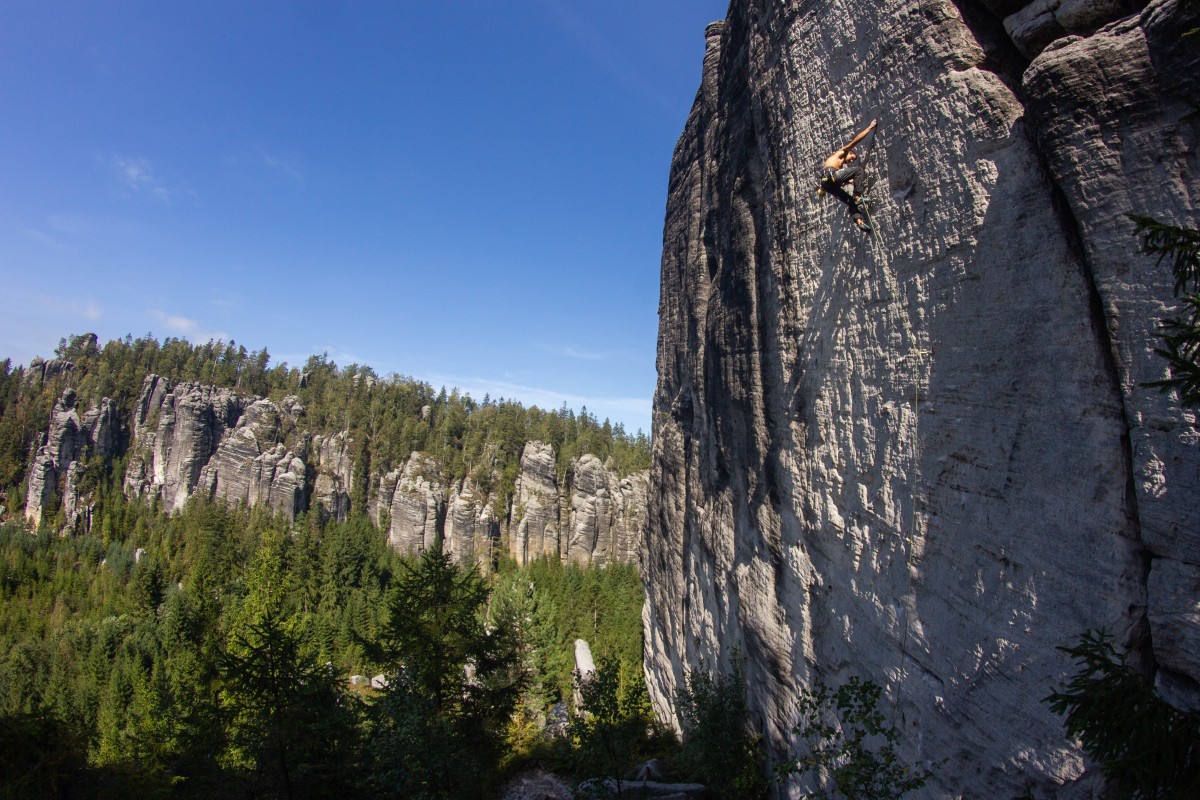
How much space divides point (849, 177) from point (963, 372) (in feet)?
11.9

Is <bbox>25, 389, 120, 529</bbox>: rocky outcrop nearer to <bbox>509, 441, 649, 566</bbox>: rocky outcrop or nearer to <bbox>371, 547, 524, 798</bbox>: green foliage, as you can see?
<bbox>509, 441, 649, 566</bbox>: rocky outcrop

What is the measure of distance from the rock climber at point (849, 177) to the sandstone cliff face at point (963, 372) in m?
0.27

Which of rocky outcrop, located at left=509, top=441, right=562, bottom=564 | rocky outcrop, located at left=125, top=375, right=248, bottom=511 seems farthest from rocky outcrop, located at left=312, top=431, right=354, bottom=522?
rocky outcrop, located at left=509, top=441, right=562, bottom=564

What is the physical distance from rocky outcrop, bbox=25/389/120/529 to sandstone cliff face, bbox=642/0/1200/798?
10113 cm

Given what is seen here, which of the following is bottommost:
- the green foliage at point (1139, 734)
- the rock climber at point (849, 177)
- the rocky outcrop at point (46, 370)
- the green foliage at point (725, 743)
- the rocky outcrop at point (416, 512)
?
the green foliage at point (725, 743)

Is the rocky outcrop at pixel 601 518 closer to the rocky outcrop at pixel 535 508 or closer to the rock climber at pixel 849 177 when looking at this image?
the rocky outcrop at pixel 535 508

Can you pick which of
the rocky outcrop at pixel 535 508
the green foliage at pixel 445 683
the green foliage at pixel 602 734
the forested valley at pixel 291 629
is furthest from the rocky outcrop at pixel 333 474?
the green foliage at pixel 602 734

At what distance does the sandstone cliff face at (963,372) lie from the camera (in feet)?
17.3

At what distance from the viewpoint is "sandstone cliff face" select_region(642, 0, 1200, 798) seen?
5.28 metres

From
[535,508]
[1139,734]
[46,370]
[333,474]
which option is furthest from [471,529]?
[46,370]

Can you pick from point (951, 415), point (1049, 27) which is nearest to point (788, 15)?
point (1049, 27)

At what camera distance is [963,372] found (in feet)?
24.3

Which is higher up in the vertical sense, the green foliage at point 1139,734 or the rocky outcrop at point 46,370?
the rocky outcrop at point 46,370

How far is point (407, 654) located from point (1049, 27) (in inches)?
621
